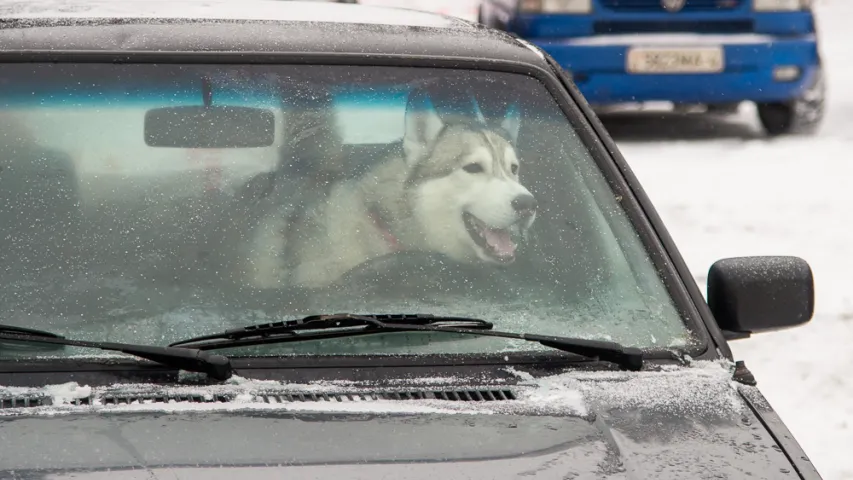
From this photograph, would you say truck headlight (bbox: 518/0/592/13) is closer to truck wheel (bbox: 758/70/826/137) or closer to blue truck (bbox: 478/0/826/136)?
blue truck (bbox: 478/0/826/136)

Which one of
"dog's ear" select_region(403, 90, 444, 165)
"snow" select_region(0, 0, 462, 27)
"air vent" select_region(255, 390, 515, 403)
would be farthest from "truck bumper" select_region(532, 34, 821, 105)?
"air vent" select_region(255, 390, 515, 403)

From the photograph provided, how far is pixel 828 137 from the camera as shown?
424 inches

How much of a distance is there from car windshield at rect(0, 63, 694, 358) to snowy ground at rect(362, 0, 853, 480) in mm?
2257

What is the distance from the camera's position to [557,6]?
32.4 feet

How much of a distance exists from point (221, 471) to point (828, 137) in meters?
9.44

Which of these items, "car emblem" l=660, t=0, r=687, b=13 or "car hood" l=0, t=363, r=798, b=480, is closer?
"car hood" l=0, t=363, r=798, b=480

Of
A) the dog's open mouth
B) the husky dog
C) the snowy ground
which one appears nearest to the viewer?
the husky dog

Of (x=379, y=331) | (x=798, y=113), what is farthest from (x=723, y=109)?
(x=379, y=331)

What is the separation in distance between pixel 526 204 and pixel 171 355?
81 cm

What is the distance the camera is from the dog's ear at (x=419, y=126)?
108 inches

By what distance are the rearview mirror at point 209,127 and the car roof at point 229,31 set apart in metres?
0.12

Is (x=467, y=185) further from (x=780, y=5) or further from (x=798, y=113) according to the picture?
(x=798, y=113)

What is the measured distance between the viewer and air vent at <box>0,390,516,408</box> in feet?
7.08

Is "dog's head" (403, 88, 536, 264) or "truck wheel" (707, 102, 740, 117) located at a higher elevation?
"truck wheel" (707, 102, 740, 117)
